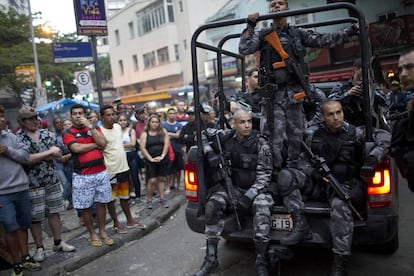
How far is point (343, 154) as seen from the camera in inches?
139

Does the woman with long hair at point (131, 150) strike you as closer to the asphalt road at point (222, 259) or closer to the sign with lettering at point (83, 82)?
the asphalt road at point (222, 259)

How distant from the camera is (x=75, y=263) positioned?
15.0 ft

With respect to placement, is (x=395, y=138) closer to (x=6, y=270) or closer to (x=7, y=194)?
(x=7, y=194)

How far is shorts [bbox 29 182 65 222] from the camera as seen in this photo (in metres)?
4.54

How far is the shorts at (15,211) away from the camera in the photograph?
3977 mm

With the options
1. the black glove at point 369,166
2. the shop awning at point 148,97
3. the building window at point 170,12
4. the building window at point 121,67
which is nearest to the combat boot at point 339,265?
the black glove at point 369,166

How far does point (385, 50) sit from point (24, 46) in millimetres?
15088

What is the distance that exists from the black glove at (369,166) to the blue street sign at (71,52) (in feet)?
22.3

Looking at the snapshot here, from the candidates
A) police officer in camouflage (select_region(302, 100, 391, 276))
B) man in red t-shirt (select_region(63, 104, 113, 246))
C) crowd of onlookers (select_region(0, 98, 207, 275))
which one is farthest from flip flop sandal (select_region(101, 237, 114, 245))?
police officer in camouflage (select_region(302, 100, 391, 276))

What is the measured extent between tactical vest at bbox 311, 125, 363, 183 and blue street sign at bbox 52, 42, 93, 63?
6.33 m

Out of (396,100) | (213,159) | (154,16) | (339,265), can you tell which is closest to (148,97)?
(154,16)

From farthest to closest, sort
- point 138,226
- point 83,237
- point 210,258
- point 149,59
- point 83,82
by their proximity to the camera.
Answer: point 149,59 → point 83,82 → point 138,226 → point 83,237 → point 210,258

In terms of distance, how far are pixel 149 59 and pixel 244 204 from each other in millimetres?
35076

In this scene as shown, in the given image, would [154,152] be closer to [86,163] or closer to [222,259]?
[86,163]
